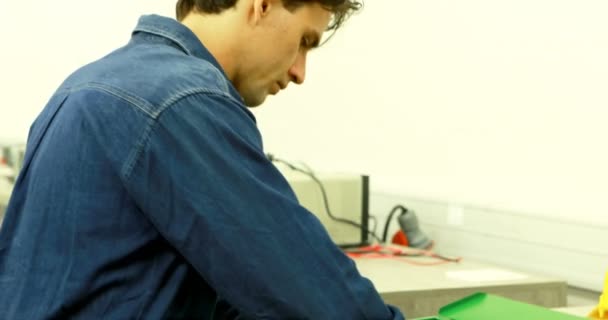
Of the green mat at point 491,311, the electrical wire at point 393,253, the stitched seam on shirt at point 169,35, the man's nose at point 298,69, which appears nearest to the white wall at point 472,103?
the electrical wire at point 393,253

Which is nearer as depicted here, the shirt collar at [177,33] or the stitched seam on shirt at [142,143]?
the stitched seam on shirt at [142,143]

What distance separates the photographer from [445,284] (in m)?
1.73

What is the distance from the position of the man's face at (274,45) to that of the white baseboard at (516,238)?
0.92m

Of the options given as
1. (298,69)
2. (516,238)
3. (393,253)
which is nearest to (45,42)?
(393,253)

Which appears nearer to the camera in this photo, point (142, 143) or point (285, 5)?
point (142, 143)

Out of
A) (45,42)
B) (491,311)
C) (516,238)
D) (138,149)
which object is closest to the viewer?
(138,149)

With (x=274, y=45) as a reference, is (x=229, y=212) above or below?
below

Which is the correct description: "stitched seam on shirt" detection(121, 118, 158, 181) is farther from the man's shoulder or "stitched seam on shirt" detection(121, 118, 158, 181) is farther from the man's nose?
the man's nose

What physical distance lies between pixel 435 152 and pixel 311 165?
1.88 feet

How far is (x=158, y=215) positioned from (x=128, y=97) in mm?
133

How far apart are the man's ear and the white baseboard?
3.42 feet

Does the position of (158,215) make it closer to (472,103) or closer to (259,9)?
(259,9)

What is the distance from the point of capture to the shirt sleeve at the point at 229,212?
2.96ft

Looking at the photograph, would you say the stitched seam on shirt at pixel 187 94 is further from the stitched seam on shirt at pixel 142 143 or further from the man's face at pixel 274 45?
the man's face at pixel 274 45
